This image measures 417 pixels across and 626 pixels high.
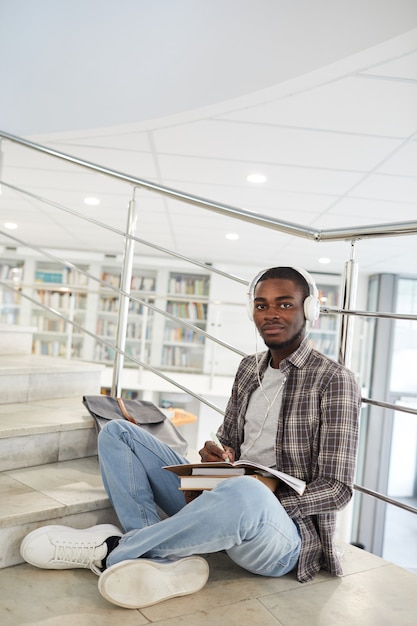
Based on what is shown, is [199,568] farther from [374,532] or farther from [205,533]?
[374,532]

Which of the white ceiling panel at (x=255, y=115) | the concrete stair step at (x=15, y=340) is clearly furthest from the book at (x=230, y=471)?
the concrete stair step at (x=15, y=340)

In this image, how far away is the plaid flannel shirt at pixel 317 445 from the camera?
4.20 feet

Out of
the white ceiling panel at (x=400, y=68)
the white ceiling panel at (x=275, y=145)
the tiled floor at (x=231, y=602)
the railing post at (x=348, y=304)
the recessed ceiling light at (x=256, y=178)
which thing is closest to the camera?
the tiled floor at (x=231, y=602)

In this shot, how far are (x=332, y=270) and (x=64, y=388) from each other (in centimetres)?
583

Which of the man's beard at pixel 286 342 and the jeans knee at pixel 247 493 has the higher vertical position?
the man's beard at pixel 286 342

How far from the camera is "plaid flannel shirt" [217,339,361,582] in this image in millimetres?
1279

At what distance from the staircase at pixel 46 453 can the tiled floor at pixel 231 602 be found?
13 cm

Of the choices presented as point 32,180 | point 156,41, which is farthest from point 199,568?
point 32,180

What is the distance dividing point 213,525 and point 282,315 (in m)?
0.56

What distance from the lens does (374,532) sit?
7270 millimetres

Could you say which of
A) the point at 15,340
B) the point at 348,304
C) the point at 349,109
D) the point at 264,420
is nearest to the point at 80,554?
the point at 264,420

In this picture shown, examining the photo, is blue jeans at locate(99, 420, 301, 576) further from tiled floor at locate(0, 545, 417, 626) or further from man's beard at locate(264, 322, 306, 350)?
man's beard at locate(264, 322, 306, 350)

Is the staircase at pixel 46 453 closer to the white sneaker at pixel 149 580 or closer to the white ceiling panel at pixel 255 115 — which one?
the white sneaker at pixel 149 580

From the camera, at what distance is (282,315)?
4.81 ft
